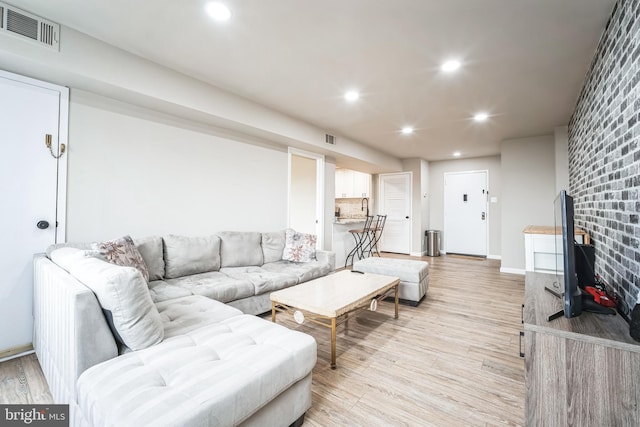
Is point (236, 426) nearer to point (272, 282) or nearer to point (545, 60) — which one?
point (272, 282)

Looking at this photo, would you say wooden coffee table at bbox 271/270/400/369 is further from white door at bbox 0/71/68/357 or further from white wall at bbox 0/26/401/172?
white wall at bbox 0/26/401/172

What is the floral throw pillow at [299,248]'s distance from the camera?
3.89 meters

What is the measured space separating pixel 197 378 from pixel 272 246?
272 cm

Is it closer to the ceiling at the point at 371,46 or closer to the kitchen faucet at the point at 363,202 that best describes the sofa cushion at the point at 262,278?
the ceiling at the point at 371,46

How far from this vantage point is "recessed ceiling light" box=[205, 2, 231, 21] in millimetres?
1913

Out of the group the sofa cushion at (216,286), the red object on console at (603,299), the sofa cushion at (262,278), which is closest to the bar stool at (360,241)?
the sofa cushion at (262,278)

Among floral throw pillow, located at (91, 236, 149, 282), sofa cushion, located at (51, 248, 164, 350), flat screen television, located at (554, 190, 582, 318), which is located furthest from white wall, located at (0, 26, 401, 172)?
flat screen television, located at (554, 190, 582, 318)

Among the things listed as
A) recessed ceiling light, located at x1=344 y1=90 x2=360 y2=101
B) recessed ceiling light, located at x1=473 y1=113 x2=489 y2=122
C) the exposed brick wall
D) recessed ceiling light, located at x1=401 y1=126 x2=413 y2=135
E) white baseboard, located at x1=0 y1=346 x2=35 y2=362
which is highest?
recessed ceiling light, located at x1=401 y1=126 x2=413 y2=135

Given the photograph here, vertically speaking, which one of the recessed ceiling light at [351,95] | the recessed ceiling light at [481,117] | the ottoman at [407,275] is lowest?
the ottoman at [407,275]

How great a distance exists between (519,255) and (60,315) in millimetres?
6351

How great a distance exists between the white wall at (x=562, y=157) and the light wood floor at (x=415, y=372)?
2405mm

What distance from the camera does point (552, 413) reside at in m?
1.18

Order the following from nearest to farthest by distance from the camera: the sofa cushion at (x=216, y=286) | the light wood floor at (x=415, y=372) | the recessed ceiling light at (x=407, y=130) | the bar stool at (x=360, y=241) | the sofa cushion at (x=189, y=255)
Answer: the light wood floor at (x=415, y=372), the sofa cushion at (x=216, y=286), the sofa cushion at (x=189, y=255), the recessed ceiling light at (x=407, y=130), the bar stool at (x=360, y=241)

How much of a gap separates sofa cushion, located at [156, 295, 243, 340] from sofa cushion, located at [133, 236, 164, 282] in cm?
71
